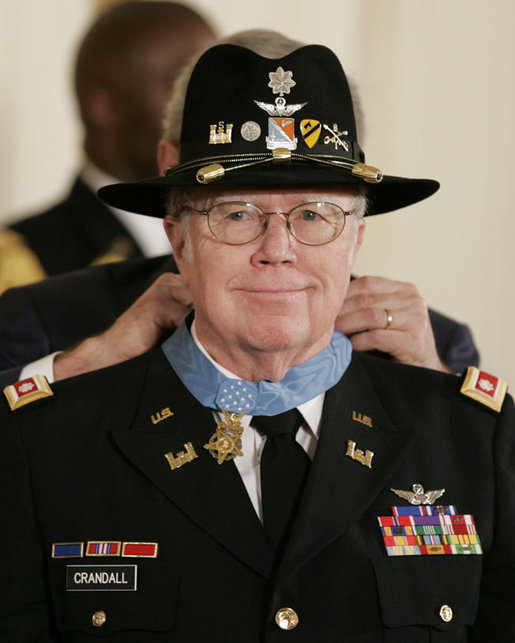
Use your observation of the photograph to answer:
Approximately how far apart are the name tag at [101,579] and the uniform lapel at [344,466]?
9.3 inches

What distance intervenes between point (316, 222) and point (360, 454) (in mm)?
382

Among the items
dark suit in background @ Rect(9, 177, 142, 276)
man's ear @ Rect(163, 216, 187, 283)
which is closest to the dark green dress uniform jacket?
man's ear @ Rect(163, 216, 187, 283)

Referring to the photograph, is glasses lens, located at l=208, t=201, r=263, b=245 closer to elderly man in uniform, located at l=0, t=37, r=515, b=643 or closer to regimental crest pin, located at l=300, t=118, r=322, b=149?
elderly man in uniform, located at l=0, t=37, r=515, b=643

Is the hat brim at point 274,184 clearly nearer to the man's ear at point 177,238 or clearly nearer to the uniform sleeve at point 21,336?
the man's ear at point 177,238

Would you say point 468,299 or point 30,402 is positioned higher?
point 30,402

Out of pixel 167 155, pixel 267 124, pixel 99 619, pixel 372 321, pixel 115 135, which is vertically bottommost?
pixel 99 619

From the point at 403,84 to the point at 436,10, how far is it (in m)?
0.30

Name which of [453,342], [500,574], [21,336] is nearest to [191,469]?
[500,574]

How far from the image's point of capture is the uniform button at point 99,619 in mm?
1741

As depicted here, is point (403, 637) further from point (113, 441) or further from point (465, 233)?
point (465, 233)

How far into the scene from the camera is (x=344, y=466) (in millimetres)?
1850

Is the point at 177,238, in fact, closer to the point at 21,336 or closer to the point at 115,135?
the point at 21,336

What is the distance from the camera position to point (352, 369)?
1.99 meters

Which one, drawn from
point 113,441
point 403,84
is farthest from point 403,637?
point 403,84
